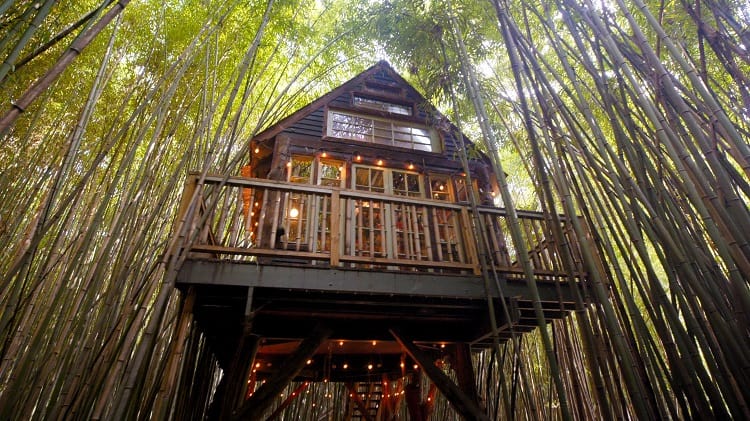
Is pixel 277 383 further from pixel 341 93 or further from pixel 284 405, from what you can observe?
pixel 341 93

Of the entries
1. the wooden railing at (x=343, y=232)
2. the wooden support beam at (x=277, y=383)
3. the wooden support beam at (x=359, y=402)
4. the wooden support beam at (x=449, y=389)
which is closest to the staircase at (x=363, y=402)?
the wooden support beam at (x=359, y=402)

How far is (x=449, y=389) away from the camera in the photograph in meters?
3.23

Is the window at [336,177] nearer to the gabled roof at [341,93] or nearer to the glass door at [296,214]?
the glass door at [296,214]

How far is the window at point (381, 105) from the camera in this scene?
574cm

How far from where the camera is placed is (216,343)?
3.84m

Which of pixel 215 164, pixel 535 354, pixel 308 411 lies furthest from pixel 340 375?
pixel 215 164

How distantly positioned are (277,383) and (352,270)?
3.55 ft

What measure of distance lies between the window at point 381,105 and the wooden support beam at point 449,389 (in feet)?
11.6

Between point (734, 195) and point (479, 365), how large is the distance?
4317 millimetres

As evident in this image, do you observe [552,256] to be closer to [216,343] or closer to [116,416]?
[116,416]

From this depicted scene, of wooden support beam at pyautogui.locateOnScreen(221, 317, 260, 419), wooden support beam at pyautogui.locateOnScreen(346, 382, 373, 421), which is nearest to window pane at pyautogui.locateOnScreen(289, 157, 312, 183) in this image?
wooden support beam at pyautogui.locateOnScreen(221, 317, 260, 419)

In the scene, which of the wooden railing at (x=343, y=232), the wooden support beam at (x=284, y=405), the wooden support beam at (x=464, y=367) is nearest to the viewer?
→ the wooden railing at (x=343, y=232)

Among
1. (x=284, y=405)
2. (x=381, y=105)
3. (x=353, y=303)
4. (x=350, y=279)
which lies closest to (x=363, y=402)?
(x=284, y=405)

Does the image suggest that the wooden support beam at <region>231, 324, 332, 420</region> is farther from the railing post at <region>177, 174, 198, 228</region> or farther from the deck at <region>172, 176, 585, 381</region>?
the railing post at <region>177, 174, 198, 228</region>
